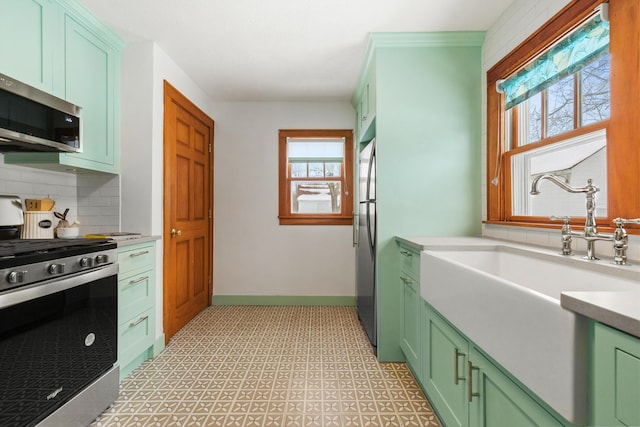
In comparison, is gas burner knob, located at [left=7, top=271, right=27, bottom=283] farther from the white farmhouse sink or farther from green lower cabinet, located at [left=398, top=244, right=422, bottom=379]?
green lower cabinet, located at [left=398, top=244, right=422, bottom=379]

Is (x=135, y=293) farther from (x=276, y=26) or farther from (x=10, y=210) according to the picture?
(x=276, y=26)

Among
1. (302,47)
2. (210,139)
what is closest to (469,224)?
(302,47)

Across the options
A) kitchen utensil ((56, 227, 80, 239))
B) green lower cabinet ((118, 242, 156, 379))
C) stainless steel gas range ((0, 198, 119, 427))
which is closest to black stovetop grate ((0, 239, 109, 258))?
stainless steel gas range ((0, 198, 119, 427))

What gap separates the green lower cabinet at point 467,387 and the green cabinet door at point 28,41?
8.35 ft

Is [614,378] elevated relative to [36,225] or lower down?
lower down

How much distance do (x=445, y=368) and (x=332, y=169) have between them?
9.04 feet

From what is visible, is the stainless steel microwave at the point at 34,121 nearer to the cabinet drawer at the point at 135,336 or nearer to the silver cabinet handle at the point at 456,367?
the cabinet drawer at the point at 135,336

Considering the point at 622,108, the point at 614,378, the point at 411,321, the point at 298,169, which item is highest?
the point at 298,169

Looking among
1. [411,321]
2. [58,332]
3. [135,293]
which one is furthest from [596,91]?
[135,293]

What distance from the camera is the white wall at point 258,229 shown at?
3764 mm

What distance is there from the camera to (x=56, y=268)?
142cm

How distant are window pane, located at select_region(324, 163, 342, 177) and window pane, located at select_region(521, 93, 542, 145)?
216 centimetres

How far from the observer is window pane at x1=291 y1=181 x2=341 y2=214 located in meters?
3.87

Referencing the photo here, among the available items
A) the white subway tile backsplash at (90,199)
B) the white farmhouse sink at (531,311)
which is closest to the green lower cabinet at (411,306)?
the white farmhouse sink at (531,311)
